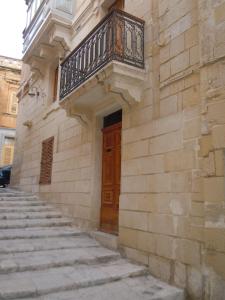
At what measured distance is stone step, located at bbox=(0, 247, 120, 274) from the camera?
424 cm

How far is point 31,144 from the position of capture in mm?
11156

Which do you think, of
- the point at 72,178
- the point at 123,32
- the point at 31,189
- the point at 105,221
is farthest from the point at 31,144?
the point at 123,32

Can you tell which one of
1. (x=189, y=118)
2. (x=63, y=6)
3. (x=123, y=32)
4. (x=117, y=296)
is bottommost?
(x=117, y=296)

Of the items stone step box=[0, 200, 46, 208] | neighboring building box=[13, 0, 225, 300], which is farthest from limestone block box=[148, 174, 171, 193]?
stone step box=[0, 200, 46, 208]

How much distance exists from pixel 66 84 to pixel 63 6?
3.16 metres

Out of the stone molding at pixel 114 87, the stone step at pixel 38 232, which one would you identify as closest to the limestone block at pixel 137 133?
the stone molding at pixel 114 87

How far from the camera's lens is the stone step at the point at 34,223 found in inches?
248

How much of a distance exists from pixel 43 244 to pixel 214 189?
3.30 m

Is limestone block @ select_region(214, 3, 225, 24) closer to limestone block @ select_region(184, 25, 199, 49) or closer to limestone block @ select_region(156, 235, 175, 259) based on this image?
limestone block @ select_region(184, 25, 199, 49)

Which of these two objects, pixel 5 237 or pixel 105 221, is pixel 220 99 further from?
pixel 5 237

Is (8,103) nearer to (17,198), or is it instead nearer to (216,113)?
(17,198)

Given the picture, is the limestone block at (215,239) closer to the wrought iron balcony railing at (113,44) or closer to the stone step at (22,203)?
the wrought iron balcony railing at (113,44)

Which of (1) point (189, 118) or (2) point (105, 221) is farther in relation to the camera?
(2) point (105, 221)

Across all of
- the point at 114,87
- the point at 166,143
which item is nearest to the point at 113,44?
the point at 114,87
